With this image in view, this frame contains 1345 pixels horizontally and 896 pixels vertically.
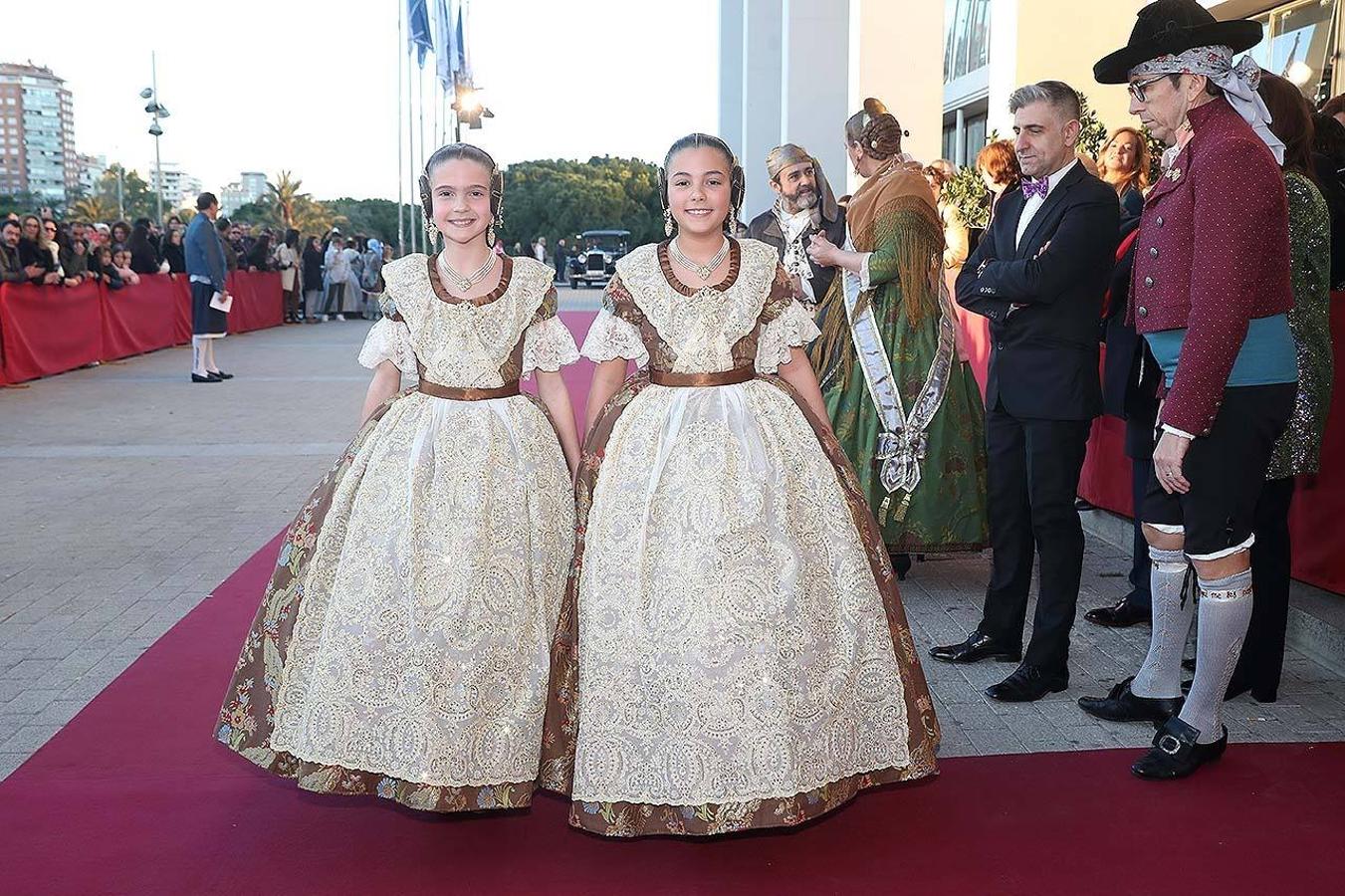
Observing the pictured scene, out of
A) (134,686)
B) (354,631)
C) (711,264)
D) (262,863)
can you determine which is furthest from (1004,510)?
(134,686)

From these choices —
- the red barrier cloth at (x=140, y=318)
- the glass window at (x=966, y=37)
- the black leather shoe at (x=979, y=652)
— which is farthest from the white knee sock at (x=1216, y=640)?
the glass window at (x=966, y=37)

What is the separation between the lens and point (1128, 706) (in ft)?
12.4

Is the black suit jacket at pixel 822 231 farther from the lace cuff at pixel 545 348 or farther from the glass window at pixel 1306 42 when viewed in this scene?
the glass window at pixel 1306 42

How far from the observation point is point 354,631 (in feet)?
9.69

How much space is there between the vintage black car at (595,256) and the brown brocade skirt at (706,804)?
36852 millimetres

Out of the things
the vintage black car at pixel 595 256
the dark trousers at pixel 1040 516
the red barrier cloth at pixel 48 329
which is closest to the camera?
the dark trousers at pixel 1040 516

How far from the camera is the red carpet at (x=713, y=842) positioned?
2.84m

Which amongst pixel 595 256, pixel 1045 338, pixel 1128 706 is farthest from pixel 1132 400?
pixel 595 256

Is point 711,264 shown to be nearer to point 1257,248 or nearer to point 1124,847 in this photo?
point 1257,248

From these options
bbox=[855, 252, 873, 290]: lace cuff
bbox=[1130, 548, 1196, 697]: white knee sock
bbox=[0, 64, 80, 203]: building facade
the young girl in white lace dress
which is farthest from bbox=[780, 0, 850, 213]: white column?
bbox=[0, 64, 80, 203]: building facade

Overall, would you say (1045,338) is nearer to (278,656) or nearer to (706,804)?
(706,804)

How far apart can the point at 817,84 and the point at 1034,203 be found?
363 inches

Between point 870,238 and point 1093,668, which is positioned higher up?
point 870,238

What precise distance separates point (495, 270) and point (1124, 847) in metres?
2.05
